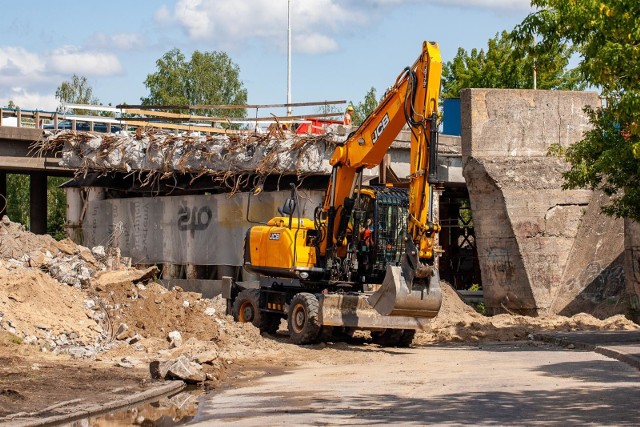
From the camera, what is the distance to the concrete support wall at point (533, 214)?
29.0 m

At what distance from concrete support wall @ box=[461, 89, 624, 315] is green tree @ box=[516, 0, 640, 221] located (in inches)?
218

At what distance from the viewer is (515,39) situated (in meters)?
19.9

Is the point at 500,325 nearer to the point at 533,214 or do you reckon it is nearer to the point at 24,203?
the point at 533,214

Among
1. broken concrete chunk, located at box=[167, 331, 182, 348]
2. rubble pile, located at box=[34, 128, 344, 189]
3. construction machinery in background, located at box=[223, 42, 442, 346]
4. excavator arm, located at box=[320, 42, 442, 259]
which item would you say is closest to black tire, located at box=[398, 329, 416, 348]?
construction machinery in background, located at box=[223, 42, 442, 346]

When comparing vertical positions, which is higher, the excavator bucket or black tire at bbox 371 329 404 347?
the excavator bucket

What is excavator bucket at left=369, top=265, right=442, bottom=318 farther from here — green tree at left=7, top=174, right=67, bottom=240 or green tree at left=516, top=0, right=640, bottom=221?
green tree at left=7, top=174, right=67, bottom=240

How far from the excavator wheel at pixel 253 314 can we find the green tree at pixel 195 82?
2015 inches

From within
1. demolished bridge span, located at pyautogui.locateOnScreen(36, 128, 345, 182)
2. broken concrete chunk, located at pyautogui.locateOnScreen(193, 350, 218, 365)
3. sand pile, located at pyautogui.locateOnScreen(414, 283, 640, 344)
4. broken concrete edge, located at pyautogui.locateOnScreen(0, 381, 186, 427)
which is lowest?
sand pile, located at pyautogui.locateOnScreen(414, 283, 640, 344)

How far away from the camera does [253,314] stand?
25.0 metres

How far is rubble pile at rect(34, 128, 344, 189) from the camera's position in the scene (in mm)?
28516

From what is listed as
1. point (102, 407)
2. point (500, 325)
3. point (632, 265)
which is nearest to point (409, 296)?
point (102, 407)

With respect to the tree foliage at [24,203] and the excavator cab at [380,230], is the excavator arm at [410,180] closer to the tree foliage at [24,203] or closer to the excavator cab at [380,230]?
the excavator cab at [380,230]

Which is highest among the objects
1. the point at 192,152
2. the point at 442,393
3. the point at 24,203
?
the point at 192,152

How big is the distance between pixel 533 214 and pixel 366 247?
7.64 meters
